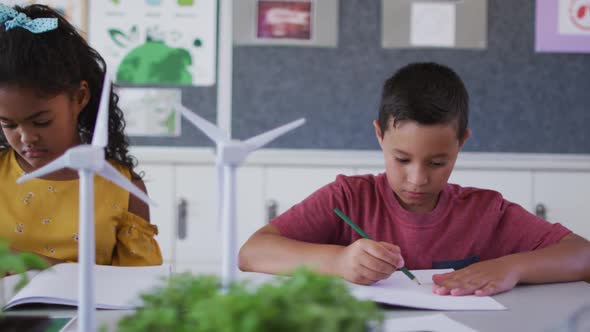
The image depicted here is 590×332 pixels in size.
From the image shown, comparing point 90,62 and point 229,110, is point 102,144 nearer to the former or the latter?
point 90,62

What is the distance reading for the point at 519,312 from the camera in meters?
0.77

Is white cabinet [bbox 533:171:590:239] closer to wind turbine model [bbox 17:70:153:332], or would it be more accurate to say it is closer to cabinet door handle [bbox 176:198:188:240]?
cabinet door handle [bbox 176:198:188:240]

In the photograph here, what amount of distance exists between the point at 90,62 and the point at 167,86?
78 centimetres

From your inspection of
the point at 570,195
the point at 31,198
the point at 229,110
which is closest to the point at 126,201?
the point at 31,198

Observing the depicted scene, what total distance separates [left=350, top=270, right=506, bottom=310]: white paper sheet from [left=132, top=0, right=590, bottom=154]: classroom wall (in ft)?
3.86

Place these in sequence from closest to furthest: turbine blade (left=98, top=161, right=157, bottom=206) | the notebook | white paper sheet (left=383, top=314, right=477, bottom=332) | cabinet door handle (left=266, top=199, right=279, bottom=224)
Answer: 1. turbine blade (left=98, top=161, right=157, bottom=206)
2. white paper sheet (left=383, top=314, right=477, bottom=332)
3. the notebook
4. cabinet door handle (left=266, top=199, right=279, bottom=224)

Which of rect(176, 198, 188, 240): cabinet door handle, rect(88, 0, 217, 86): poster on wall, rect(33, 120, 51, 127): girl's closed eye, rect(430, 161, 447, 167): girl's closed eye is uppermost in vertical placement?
rect(88, 0, 217, 86): poster on wall

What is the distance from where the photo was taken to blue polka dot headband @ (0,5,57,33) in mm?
1129

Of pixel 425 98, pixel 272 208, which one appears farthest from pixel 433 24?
pixel 425 98

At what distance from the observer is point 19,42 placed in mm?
1130

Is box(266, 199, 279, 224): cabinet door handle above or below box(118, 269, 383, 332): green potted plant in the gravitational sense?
below

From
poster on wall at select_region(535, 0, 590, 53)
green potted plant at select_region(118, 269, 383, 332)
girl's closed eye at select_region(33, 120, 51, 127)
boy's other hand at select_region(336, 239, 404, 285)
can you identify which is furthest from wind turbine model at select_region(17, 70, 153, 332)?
Answer: poster on wall at select_region(535, 0, 590, 53)

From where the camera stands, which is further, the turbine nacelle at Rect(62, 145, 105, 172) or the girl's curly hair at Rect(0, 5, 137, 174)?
the girl's curly hair at Rect(0, 5, 137, 174)

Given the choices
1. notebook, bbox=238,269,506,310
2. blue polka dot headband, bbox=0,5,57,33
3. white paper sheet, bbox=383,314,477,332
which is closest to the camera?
white paper sheet, bbox=383,314,477,332
